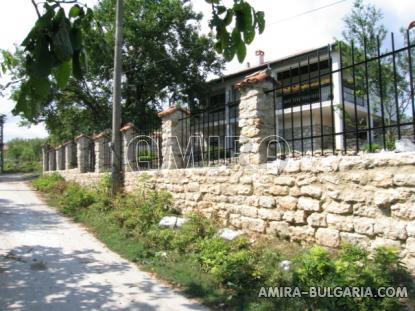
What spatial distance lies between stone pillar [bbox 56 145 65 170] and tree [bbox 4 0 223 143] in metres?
4.19

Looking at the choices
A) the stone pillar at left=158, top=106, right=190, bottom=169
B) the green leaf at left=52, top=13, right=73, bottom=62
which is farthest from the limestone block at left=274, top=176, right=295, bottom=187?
the green leaf at left=52, top=13, right=73, bottom=62

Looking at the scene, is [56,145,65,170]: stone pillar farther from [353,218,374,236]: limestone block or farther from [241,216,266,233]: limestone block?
[353,218,374,236]: limestone block

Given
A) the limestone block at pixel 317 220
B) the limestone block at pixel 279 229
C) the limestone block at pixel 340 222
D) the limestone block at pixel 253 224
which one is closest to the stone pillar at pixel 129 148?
the limestone block at pixel 253 224

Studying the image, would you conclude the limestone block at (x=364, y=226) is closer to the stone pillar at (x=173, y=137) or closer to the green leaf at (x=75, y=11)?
the green leaf at (x=75, y=11)

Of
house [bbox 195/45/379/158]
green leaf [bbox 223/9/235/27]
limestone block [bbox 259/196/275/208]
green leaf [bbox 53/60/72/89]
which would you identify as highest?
house [bbox 195/45/379/158]

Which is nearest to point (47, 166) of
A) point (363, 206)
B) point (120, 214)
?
point (120, 214)

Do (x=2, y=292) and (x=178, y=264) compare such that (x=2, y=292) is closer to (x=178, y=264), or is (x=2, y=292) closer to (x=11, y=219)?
(x=178, y=264)

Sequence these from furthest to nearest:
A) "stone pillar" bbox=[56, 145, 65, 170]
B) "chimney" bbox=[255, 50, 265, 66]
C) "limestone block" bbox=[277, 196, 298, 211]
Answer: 1. "chimney" bbox=[255, 50, 265, 66]
2. "stone pillar" bbox=[56, 145, 65, 170]
3. "limestone block" bbox=[277, 196, 298, 211]

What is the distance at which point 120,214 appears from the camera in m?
8.41

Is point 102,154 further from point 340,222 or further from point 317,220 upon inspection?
point 340,222

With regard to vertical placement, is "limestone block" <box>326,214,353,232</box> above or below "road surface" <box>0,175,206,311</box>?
above

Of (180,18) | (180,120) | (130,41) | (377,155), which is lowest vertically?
(377,155)

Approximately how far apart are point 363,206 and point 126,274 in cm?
334

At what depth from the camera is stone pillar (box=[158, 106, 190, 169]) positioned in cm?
887
